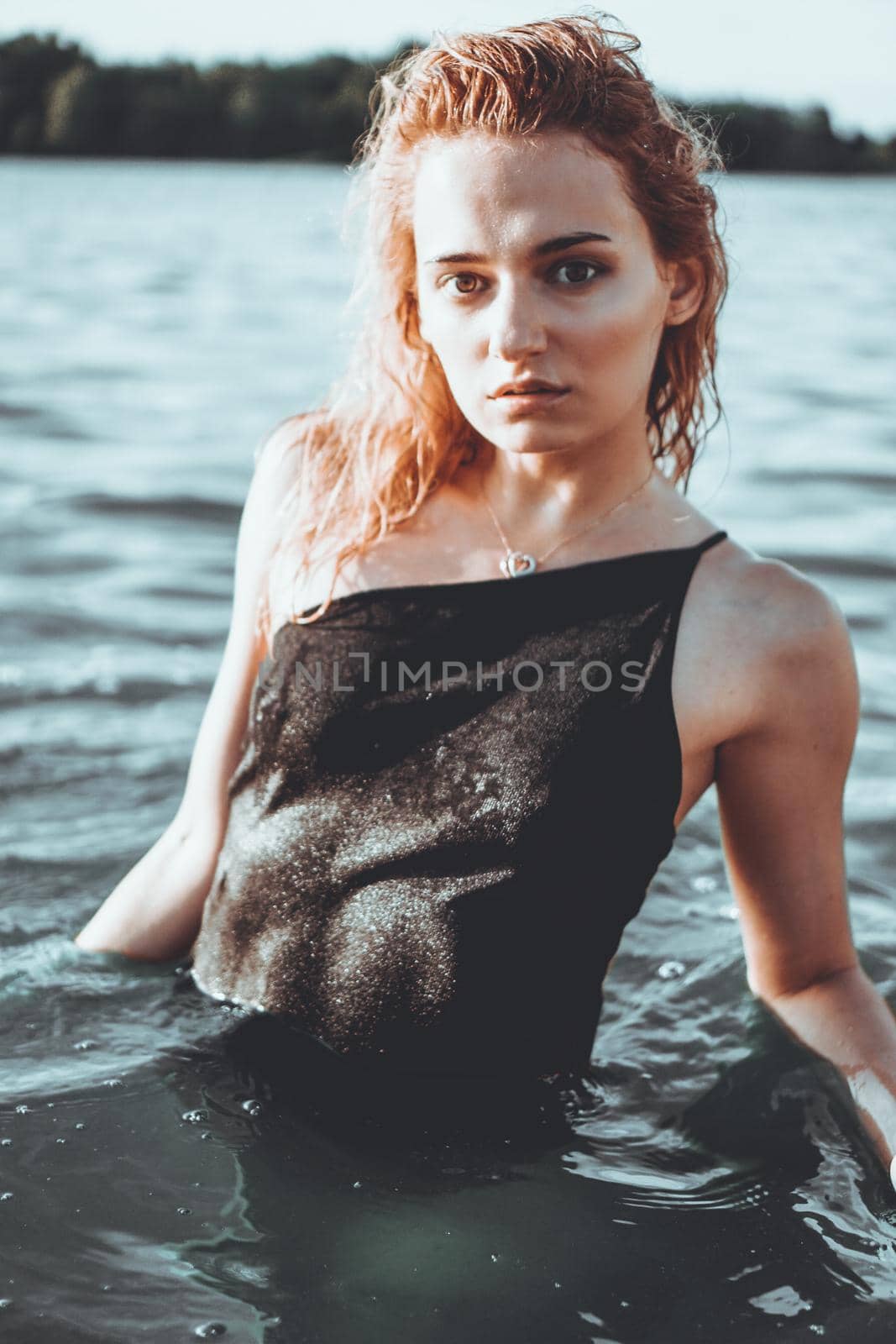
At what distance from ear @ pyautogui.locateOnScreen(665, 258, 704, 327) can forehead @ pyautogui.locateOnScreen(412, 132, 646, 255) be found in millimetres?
153

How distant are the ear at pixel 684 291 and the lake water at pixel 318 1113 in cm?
21

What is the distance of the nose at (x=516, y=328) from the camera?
83.6 inches

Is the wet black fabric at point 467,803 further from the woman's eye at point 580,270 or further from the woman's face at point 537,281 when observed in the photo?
the woman's eye at point 580,270

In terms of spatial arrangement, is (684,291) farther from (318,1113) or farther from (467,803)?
(318,1113)

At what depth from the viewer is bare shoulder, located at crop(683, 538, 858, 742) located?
2.23 m

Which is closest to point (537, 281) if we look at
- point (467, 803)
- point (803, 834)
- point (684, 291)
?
point (684, 291)

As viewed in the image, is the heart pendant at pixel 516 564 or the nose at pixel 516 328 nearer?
the nose at pixel 516 328

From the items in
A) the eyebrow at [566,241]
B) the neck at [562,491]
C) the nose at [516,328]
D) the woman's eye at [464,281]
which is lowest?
the neck at [562,491]

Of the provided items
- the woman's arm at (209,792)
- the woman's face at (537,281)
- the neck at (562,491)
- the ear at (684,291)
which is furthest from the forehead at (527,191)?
the woman's arm at (209,792)

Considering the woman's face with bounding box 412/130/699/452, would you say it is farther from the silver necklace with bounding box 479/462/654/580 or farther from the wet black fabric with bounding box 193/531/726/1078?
the wet black fabric with bounding box 193/531/726/1078

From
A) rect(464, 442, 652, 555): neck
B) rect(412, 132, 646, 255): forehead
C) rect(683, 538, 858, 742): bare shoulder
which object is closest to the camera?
rect(412, 132, 646, 255): forehead

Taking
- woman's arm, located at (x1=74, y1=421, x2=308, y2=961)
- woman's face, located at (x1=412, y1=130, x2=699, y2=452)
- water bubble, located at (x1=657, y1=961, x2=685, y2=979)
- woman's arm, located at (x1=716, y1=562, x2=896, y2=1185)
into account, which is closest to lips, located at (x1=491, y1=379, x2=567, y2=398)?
woman's face, located at (x1=412, y1=130, x2=699, y2=452)

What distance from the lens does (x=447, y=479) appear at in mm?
2500

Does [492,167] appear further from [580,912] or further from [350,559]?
[580,912]
